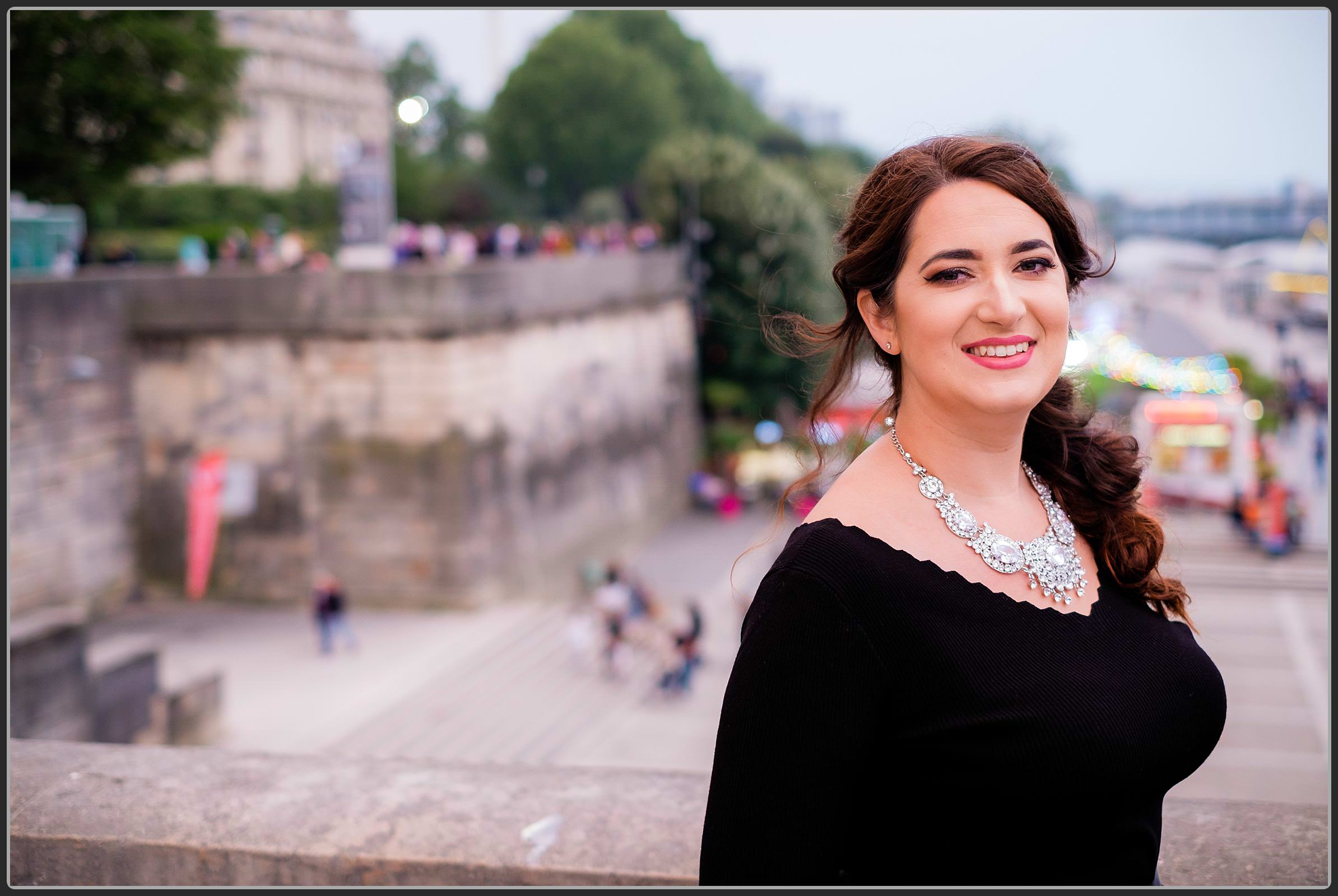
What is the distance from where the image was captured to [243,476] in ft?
66.2

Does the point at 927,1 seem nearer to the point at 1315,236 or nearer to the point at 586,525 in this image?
the point at 586,525

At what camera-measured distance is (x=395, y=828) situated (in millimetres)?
2361

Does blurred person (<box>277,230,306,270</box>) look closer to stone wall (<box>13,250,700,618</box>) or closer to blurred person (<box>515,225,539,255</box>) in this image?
stone wall (<box>13,250,700,618</box>)

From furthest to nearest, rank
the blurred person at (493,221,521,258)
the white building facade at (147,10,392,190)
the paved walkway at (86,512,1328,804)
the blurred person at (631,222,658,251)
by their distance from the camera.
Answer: the white building facade at (147,10,392,190), the blurred person at (631,222,658,251), the blurred person at (493,221,521,258), the paved walkway at (86,512,1328,804)

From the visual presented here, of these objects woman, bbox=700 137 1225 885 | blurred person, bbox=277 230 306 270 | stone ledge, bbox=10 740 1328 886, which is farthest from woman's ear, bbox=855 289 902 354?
blurred person, bbox=277 230 306 270

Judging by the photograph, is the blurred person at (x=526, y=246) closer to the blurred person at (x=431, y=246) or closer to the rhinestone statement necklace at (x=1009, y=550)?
the blurred person at (x=431, y=246)

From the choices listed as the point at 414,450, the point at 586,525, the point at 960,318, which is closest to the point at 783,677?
the point at 960,318

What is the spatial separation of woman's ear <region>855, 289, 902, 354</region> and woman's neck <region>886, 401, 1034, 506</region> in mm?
98

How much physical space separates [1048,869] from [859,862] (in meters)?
0.26

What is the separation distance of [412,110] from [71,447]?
14.9m

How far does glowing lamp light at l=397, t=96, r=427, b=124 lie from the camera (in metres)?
5.54

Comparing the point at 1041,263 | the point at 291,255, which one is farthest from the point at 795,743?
the point at 291,255

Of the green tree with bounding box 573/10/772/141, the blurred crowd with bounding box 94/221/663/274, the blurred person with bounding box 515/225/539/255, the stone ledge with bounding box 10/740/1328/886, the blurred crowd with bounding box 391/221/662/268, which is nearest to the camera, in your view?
the stone ledge with bounding box 10/740/1328/886

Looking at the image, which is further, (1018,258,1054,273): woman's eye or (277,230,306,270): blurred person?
(277,230,306,270): blurred person
